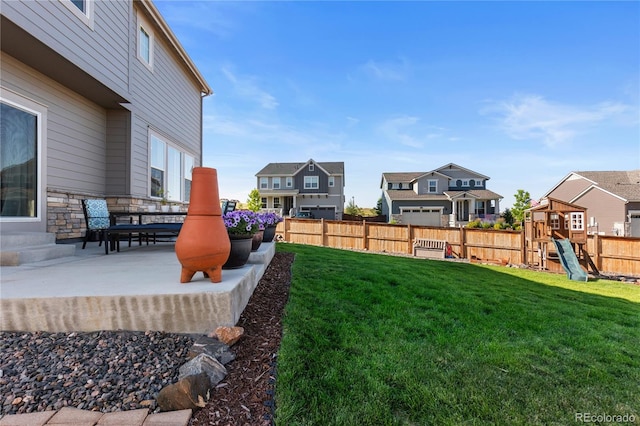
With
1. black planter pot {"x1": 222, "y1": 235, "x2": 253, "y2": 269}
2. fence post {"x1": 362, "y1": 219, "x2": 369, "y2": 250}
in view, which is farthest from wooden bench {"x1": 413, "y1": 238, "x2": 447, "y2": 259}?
black planter pot {"x1": 222, "y1": 235, "x2": 253, "y2": 269}

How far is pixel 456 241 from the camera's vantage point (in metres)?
12.4

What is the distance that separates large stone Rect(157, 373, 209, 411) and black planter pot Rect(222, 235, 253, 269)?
1.68m

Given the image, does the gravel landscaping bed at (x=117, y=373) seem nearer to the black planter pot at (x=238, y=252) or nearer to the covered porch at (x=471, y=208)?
the black planter pot at (x=238, y=252)

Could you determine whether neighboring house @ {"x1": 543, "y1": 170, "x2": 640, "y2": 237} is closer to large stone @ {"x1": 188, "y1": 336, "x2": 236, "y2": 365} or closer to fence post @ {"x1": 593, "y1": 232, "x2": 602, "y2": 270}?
fence post @ {"x1": 593, "y1": 232, "x2": 602, "y2": 270}

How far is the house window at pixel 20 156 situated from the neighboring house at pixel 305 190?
22.7m

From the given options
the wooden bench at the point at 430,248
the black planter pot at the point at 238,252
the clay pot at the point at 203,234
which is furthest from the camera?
the wooden bench at the point at 430,248

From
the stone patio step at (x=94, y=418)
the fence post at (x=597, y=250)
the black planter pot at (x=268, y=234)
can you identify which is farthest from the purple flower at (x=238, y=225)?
the fence post at (x=597, y=250)

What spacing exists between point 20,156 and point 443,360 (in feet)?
20.9

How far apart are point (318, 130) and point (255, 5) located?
14.2 metres

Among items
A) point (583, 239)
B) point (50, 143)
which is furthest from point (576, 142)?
point (50, 143)

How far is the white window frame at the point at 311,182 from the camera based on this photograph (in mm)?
27856

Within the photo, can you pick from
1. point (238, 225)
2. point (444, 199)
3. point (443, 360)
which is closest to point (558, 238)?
point (443, 360)

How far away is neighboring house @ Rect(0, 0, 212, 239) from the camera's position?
418 cm

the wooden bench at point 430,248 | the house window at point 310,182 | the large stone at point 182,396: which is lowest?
the wooden bench at point 430,248
